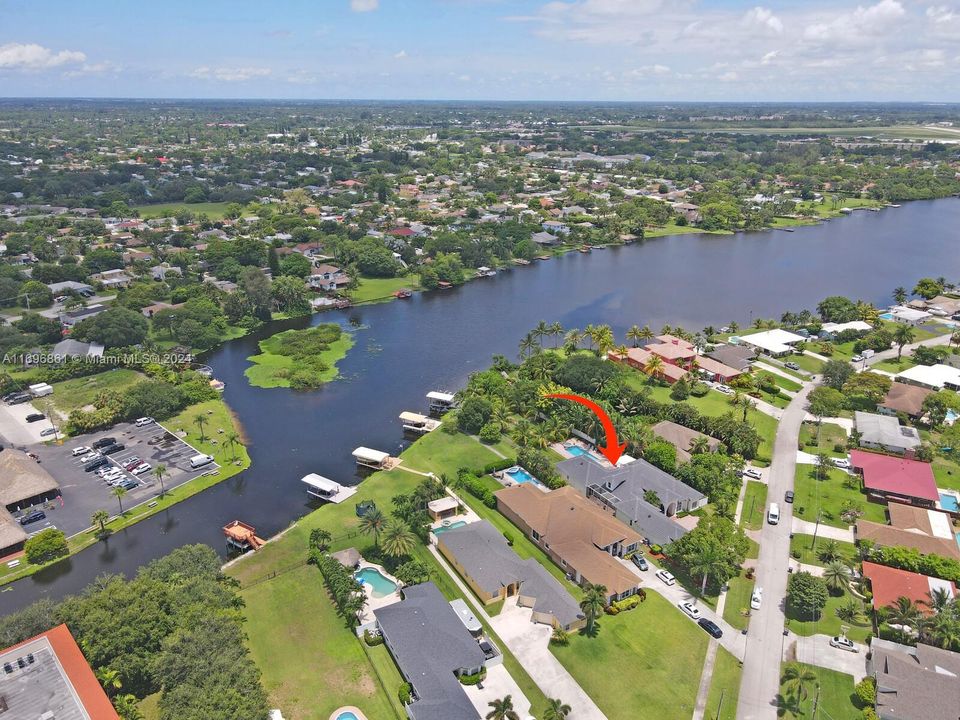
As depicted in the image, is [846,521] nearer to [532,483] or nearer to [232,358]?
[532,483]

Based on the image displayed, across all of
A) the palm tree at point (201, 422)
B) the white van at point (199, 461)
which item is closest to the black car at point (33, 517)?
the white van at point (199, 461)

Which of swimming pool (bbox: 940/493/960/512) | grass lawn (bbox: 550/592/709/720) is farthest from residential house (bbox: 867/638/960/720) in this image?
swimming pool (bbox: 940/493/960/512)

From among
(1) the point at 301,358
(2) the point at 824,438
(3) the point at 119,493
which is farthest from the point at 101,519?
(2) the point at 824,438

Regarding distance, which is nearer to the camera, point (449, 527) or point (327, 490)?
point (449, 527)

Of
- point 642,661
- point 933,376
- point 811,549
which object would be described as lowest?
point 642,661

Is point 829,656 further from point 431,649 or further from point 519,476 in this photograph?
point 519,476

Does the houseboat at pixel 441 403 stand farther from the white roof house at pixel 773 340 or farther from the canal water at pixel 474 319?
the white roof house at pixel 773 340

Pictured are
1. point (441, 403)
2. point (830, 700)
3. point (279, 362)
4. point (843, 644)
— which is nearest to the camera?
point (830, 700)
